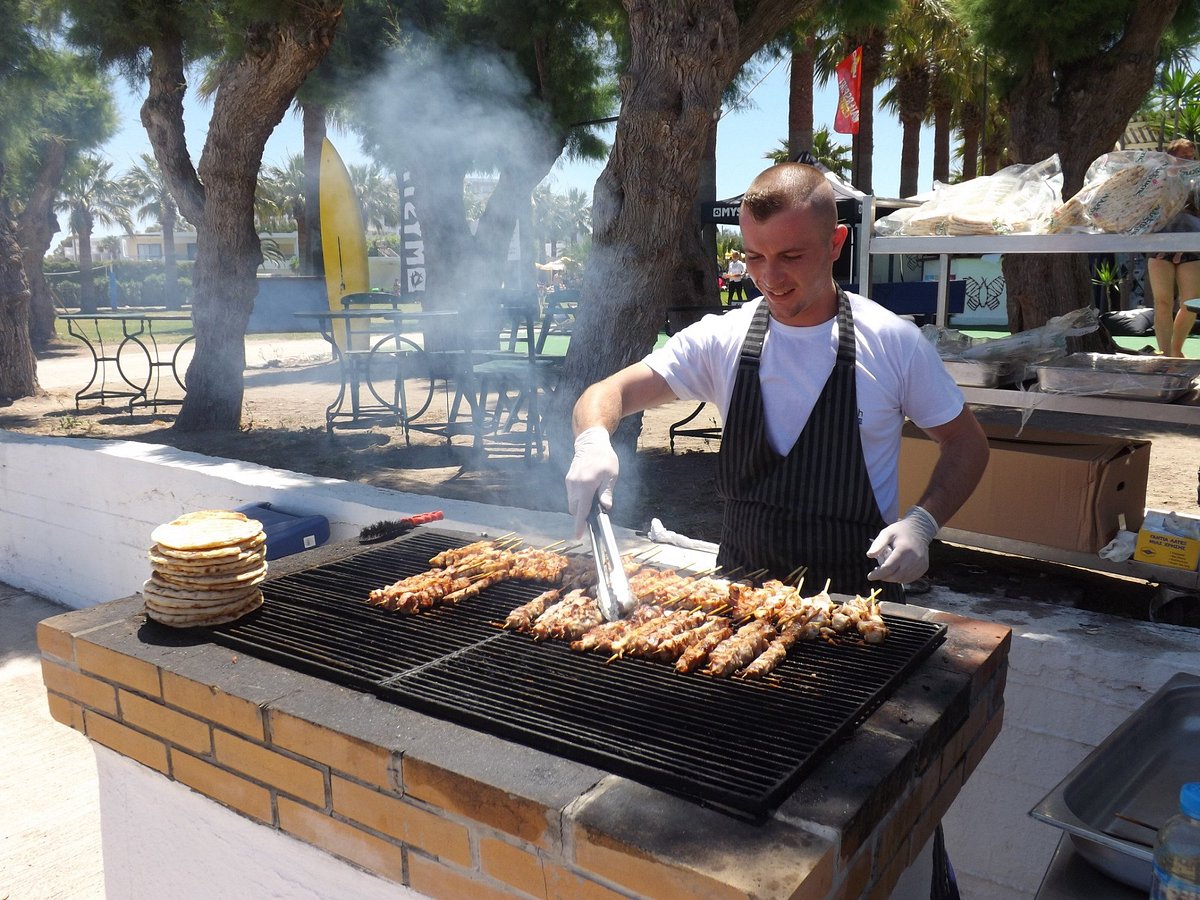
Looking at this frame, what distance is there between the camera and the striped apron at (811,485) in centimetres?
264

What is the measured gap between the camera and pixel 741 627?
2.29 meters

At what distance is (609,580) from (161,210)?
7879cm

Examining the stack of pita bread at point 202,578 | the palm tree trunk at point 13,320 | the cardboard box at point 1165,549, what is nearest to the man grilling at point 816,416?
the stack of pita bread at point 202,578

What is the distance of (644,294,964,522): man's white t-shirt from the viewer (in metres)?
2.66

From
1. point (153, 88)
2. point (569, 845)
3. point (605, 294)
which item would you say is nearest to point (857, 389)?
point (569, 845)

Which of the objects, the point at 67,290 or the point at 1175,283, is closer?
the point at 1175,283

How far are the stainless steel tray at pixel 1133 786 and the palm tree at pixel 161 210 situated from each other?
48476 millimetres

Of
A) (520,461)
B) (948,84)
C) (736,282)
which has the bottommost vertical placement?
(520,461)

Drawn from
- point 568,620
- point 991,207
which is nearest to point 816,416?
point 568,620

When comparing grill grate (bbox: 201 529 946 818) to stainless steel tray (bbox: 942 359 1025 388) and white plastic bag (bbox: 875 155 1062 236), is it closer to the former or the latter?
stainless steel tray (bbox: 942 359 1025 388)

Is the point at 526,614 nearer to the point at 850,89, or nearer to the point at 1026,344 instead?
the point at 1026,344

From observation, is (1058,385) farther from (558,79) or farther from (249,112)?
(558,79)

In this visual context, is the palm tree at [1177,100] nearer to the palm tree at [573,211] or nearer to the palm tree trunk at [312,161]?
the palm tree trunk at [312,161]

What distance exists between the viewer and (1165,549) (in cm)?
409
